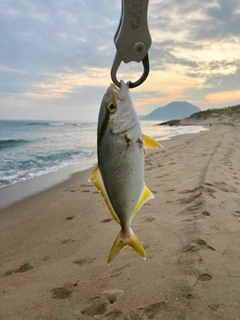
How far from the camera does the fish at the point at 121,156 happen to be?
6.54 feet

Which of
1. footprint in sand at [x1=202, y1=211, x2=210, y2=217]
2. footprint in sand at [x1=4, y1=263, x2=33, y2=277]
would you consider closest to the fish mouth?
footprint in sand at [x1=4, y1=263, x2=33, y2=277]

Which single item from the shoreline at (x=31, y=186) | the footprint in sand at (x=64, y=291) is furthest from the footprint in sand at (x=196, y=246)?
the shoreline at (x=31, y=186)

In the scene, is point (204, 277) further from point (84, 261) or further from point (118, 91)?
point (118, 91)

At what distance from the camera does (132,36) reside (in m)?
1.79

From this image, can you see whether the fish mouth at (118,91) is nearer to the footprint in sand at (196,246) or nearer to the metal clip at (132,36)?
the metal clip at (132,36)

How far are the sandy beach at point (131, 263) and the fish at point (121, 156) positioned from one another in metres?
0.96

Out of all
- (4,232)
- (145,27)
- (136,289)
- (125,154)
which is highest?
(145,27)

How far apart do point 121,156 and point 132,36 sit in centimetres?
79

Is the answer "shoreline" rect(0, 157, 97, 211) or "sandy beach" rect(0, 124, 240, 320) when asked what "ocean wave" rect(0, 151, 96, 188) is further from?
"sandy beach" rect(0, 124, 240, 320)

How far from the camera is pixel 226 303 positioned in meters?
2.71

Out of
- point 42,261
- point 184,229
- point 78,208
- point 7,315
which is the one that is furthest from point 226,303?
point 78,208

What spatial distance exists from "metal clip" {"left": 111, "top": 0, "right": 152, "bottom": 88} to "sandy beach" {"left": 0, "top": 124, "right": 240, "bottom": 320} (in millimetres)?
2141

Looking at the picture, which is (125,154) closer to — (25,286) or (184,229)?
(25,286)

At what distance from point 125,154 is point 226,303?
1802 mm
